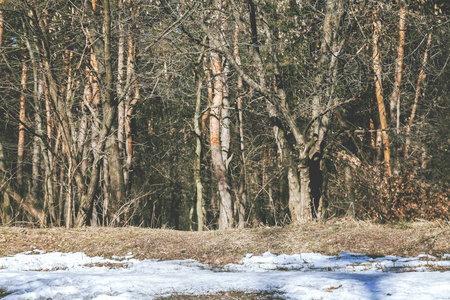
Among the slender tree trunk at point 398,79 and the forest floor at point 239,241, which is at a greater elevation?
the slender tree trunk at point 398,79

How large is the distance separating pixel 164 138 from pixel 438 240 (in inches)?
672

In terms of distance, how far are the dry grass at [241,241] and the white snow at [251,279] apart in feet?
1.80

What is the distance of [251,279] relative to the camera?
4859 mm

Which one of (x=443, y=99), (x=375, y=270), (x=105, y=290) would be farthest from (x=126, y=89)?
(x=443, y=99)

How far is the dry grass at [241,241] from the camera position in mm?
6910

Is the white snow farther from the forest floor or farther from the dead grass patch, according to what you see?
the forest floor

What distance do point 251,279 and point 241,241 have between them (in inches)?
118

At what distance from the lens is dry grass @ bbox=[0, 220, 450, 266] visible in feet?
22.7

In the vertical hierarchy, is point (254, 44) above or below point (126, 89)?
above

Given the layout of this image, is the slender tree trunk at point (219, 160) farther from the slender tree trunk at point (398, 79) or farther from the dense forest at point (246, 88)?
the slender tree trunk at point (398, 79)

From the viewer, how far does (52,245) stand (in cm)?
773

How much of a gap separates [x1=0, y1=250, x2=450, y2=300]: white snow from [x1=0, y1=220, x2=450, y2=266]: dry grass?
55 cm

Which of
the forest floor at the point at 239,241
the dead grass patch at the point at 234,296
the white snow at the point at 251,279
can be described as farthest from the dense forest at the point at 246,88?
the dead grass patch at the point at 234,296

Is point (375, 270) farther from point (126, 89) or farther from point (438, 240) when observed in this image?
point (126, 89)
